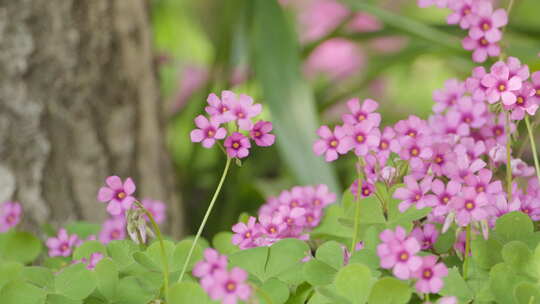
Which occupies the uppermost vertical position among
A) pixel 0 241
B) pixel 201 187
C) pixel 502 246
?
pixel 502 246

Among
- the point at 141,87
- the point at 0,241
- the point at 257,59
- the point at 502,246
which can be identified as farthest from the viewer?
the point at 257,59

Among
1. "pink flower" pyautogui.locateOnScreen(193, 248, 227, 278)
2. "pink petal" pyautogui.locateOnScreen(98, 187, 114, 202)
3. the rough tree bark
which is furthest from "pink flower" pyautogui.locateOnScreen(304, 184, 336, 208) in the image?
the rough tree bark

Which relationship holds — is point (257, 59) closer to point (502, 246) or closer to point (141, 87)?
point (141, 87)

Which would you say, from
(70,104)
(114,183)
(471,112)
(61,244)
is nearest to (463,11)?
(471,112)

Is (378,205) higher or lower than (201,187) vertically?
higher

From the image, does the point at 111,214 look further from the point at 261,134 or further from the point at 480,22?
the point at 480,22

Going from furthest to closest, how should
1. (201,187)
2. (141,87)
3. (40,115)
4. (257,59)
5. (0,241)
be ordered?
1. (201,187)
2. (257,59)
3. (141,87)
4. (40,115)
5. (0,241)

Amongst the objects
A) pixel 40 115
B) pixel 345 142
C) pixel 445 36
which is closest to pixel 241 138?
pixel 345 142

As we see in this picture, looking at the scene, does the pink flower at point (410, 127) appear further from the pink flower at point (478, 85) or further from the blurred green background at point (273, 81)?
the blurred green background at point (273, 81)
